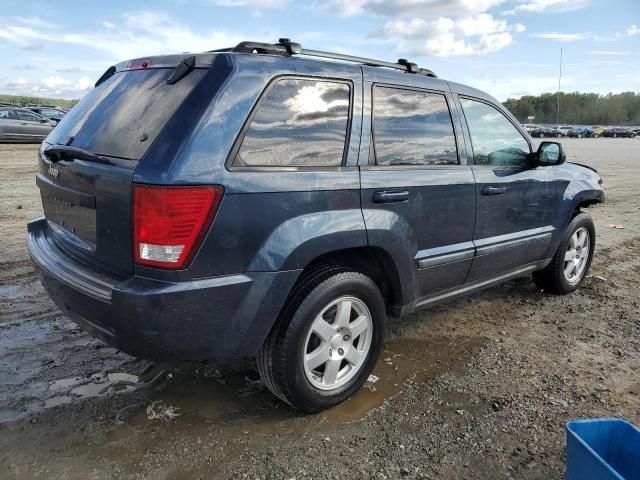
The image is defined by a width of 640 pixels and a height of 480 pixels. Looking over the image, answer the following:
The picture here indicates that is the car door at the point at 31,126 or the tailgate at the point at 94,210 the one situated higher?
the car door at the point at 31,126

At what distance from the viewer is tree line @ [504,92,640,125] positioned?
9685 centimetres

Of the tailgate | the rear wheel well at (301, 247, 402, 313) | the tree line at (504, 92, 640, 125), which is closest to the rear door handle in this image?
the rear wheel well at (301, 247, 402, 313)

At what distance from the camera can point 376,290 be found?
10.0 feet

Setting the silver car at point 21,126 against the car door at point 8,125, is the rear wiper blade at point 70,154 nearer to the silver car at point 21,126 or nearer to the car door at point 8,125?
the silver car at point 21,126

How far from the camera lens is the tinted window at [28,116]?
19.1 meters

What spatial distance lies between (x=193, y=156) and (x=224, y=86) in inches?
15.6

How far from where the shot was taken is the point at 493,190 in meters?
3.77

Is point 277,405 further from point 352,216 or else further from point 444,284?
point 444,284

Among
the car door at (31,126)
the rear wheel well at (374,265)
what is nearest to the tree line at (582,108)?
the car door at (31,126)

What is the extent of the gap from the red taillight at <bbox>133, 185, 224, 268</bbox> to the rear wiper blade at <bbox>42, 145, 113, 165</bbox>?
1.25ft

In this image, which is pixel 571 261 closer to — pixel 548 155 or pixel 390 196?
pixel 548 155

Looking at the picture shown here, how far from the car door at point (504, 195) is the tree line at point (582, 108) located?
96805 millimetres

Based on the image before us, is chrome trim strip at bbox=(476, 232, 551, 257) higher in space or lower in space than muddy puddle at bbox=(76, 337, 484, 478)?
higher

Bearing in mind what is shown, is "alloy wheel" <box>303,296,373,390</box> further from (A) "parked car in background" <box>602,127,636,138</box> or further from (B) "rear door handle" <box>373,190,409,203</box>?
(A) "parked car in background" <box>602,127,636,138</box>
